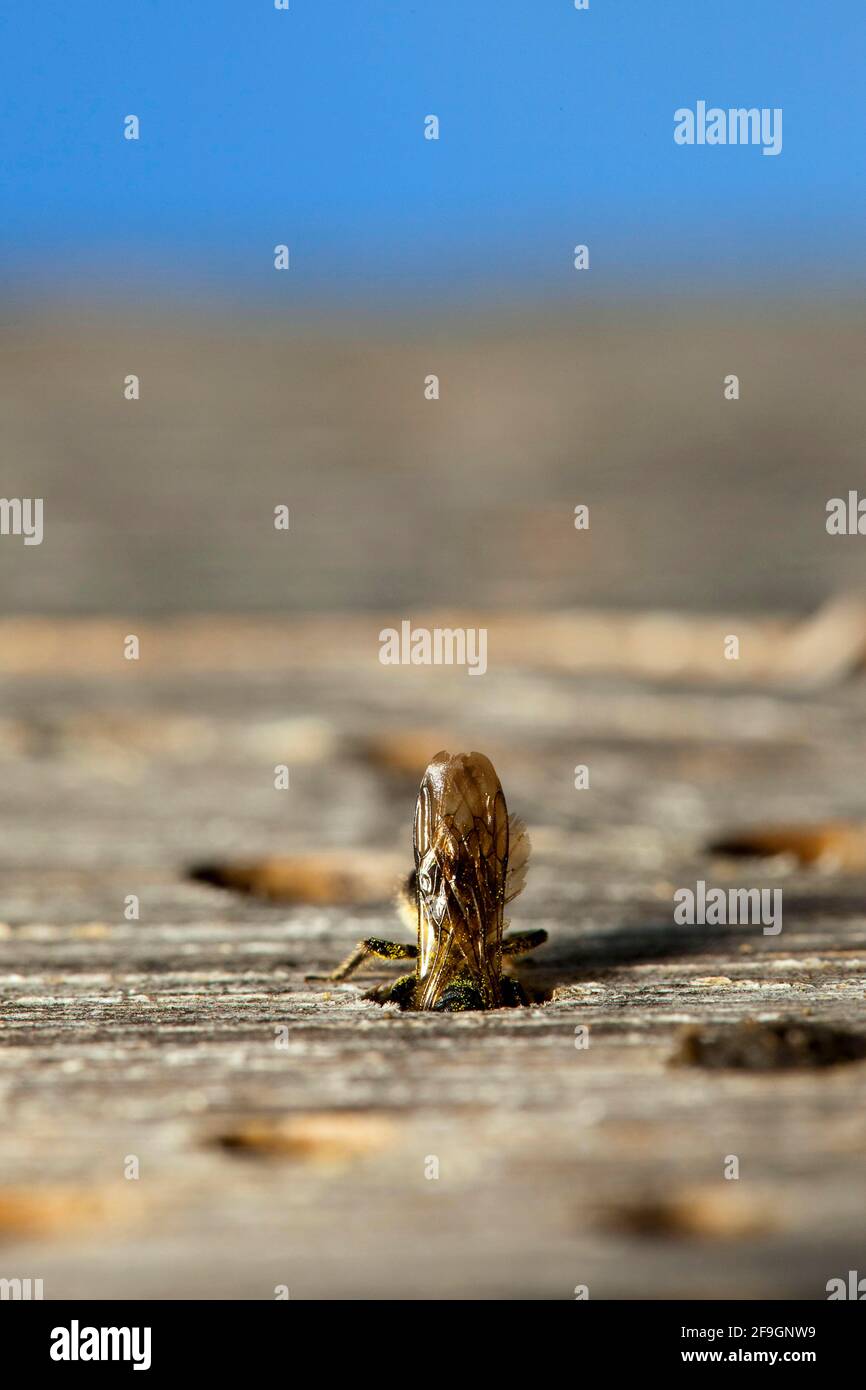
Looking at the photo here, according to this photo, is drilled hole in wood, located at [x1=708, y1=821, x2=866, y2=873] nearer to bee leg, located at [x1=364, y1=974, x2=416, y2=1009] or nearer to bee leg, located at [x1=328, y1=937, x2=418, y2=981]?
bee leg, located at [x1=328, y1=937, x2=418, y2=981]

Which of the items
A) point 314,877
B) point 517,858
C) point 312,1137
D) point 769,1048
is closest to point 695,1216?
point 769,1048

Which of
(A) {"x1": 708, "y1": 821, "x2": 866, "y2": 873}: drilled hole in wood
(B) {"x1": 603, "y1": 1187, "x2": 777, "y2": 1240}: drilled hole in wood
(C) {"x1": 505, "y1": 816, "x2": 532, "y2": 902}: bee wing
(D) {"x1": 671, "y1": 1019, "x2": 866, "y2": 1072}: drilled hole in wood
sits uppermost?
(A) {"x1": 708, "y1": 821, "x2": 866, "y2": 873}: drilled hole in wood

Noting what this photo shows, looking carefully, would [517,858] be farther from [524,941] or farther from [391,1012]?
[391,1012]

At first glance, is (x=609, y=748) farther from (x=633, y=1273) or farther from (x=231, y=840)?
(x=633, y=1273)

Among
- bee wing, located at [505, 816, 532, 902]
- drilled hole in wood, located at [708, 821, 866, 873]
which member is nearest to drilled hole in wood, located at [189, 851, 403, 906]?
bee wing, located at [505, 816, 532, 902]

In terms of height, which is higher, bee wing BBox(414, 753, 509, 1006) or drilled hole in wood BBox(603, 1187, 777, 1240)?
bee wing BBox(414, 753, 509, 1006)

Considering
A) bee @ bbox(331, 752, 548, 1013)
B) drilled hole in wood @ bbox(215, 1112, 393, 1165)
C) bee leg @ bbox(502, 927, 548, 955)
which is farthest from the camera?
bee leg @ bbox(502, 927, 548, 955)

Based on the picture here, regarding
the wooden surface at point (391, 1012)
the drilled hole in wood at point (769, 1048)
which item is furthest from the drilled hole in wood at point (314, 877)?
the drilled hole in wood at point (769, 1048)
